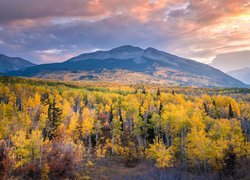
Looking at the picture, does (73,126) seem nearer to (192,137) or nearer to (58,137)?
(58,137)

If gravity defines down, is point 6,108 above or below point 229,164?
above

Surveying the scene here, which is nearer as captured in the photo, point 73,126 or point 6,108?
point 73,126

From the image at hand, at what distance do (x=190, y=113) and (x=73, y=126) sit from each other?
44.4 metres

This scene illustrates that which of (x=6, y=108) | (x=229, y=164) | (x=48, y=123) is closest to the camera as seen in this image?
(x=229, y=164)

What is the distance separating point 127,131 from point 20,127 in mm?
46191

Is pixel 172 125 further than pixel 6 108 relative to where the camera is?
No

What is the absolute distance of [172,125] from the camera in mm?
72750

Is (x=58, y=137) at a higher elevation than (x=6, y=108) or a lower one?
lower

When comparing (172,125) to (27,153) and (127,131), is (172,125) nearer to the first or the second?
(127,131)

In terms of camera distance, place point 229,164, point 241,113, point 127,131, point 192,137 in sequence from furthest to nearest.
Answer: point 241,113 → point 127,131 → point 192,137 → point 229,164

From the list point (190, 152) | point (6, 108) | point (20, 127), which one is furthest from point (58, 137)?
point (190, 152)

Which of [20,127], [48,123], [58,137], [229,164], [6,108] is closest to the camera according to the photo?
[229,164]

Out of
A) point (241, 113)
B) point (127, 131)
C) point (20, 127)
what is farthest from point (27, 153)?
point (241, 113)

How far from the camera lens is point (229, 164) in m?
50.0
